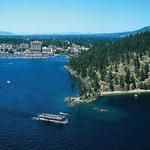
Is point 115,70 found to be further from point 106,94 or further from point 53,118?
point 53,118

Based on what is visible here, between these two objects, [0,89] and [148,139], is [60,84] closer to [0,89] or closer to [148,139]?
[0,89]

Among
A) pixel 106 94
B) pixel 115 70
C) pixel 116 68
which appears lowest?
pixel 106 94

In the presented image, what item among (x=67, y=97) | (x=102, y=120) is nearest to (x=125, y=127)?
(x=102, y=120)

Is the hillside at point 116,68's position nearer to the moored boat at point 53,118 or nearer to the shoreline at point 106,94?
the shoreline at point 106,94

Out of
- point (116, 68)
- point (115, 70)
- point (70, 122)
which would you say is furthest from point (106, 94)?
point (70, 122)

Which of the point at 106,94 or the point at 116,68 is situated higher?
the point at 116,68

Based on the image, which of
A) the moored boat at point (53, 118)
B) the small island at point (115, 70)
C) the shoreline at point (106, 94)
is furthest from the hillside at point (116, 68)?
the moored boat at point (53, 118)

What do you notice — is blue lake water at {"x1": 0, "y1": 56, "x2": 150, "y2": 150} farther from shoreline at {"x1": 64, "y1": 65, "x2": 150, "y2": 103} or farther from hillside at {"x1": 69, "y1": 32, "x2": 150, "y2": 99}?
hillside at {"x1": 69, "y1": 32, "x2": 150, "y2": 99}

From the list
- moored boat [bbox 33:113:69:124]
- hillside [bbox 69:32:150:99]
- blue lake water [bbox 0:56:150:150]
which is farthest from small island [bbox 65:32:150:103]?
moored boat [bbox 33:113:69:124]
